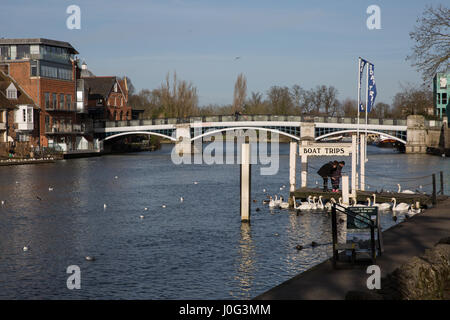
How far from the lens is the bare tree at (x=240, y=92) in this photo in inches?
4749

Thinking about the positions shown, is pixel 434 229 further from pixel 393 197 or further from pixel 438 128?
pixel 438 128

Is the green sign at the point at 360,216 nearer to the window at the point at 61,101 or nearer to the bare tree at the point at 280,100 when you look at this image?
the window at the point at 61,101

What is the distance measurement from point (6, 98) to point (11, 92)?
5.84 feet

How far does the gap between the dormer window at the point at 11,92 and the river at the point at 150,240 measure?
28.4 m

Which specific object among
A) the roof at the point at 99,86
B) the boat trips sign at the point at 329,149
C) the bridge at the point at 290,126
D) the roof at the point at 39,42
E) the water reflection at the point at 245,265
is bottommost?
the water reflection at the point at 245,265

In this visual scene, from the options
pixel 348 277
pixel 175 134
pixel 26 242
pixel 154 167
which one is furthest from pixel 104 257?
pixel 175 134

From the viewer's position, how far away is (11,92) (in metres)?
72.1

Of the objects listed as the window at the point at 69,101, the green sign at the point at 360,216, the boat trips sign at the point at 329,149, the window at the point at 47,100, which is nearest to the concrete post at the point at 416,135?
the window at the point at 69,101

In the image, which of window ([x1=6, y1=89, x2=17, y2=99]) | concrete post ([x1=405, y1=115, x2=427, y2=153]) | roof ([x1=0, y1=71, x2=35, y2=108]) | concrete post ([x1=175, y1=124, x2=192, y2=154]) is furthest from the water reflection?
concrete post ([x1=405, y1=115, x2=427, y2=153])

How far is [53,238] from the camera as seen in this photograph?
953 inches

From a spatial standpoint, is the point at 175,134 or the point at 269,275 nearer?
the point at 269,275

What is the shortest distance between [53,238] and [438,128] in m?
71.5

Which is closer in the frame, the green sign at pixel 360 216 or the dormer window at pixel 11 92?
the green sign at pixel 360 216

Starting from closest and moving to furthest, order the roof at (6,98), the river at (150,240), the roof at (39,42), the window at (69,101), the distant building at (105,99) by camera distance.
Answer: the river at (150,240) < the roof at (6,98) < the roof at (39,42) < the window at (69,101) < the distant building at (105,99)
